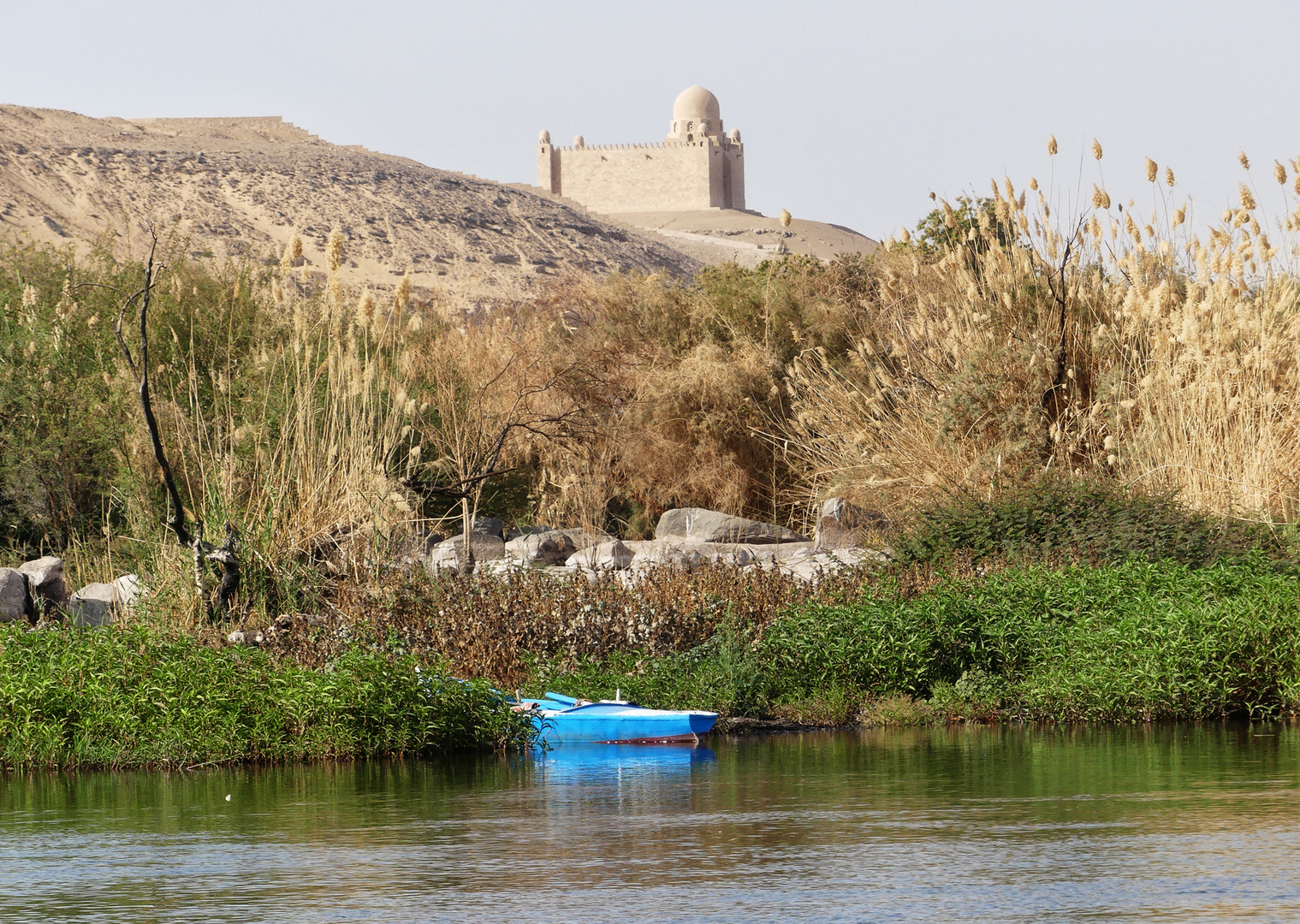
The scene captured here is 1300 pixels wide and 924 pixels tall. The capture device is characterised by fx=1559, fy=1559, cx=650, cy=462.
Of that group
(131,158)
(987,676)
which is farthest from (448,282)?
(987,676)

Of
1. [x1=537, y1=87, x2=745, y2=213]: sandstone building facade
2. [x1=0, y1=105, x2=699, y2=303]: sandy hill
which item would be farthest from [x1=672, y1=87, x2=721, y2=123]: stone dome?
[x1=0, y1=105, x2=699, y2=303]: sandy hill

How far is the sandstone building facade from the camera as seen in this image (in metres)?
130

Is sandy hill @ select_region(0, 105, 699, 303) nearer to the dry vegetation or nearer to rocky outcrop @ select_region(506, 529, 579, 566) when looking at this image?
the dry vegetation

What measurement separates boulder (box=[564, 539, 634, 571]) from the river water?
15.5 feet

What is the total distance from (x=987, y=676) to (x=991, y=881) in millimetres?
4710

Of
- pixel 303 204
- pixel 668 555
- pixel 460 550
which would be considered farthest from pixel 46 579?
pixel 303 204

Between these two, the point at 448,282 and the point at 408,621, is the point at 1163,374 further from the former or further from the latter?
the point at 448,282

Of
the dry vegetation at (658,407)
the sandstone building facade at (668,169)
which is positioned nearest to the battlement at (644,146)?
the sandstone building facade at (668,169)

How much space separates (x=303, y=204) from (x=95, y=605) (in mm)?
66703

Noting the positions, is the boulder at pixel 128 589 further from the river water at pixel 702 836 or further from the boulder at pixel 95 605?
the river water at pixel 702 836

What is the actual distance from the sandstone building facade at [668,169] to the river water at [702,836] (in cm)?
12234

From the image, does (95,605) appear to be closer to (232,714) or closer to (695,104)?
(232,714)

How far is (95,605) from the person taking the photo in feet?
38.8

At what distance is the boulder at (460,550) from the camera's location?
44.2ft
